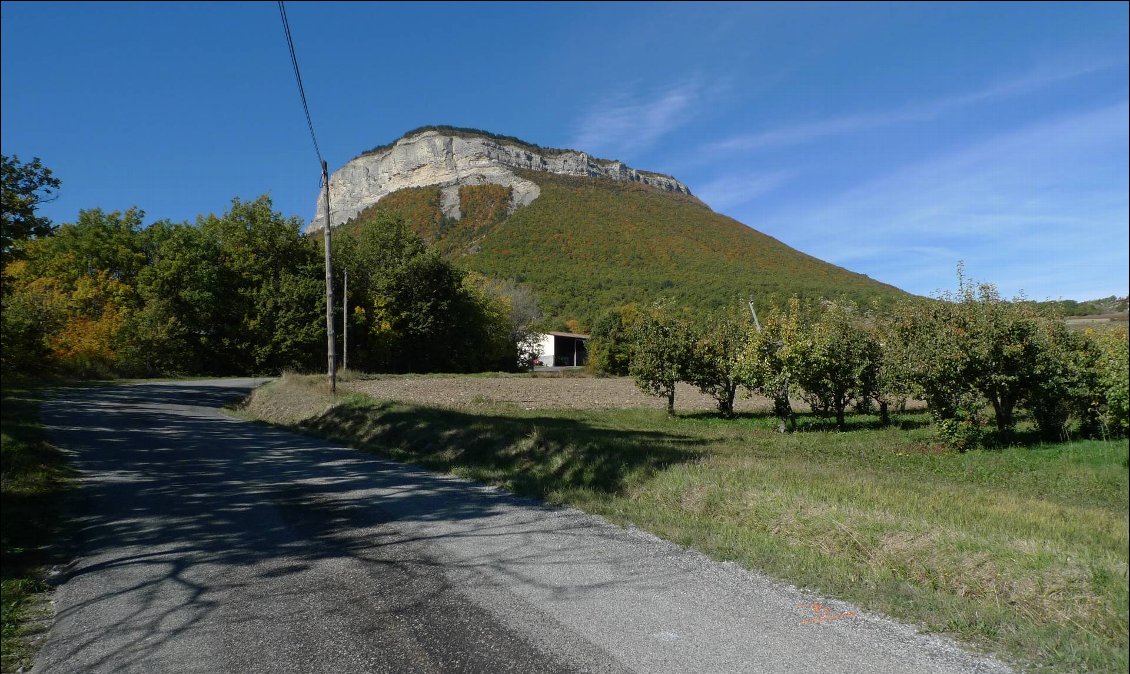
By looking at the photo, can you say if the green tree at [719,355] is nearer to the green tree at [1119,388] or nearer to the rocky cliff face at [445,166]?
the green tree at [1119,388]

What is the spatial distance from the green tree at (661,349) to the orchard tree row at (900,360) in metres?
0.04

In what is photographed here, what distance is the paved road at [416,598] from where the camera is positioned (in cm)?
402

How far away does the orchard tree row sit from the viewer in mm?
14625

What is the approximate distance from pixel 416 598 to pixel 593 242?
8609 cm

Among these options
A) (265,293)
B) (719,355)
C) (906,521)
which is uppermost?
(265,293)

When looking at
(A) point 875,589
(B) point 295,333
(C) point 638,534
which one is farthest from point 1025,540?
(B) point 295,333

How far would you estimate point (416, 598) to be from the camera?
5000 mm

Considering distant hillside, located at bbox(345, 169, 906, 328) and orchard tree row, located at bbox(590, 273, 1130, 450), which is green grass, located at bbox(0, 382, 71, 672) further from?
distant hillside, located at bbox(345, 169, 906, 328)

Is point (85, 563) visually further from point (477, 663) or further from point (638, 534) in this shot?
point (638, 534)

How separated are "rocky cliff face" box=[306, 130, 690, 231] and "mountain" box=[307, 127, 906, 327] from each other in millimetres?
10146

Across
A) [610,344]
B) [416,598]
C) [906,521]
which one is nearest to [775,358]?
[906,521]

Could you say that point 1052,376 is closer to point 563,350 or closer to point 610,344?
point 610,344

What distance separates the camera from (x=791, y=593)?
493 cm

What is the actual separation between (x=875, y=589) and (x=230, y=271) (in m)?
53.1
